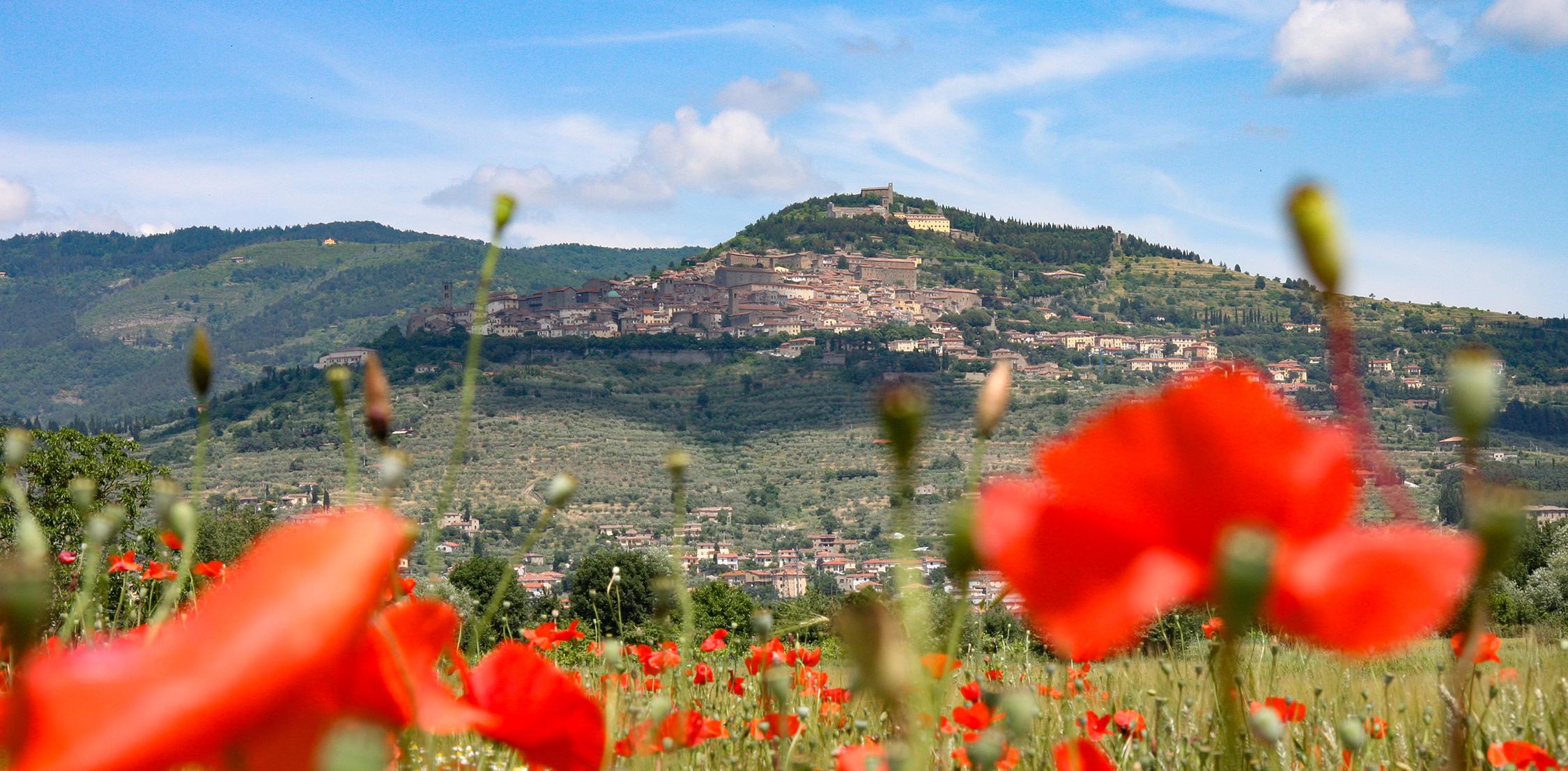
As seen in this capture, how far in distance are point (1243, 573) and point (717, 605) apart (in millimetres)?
18976

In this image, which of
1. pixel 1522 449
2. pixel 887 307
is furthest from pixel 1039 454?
pixel 887 307

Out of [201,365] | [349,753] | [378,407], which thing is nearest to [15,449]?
[201,365]

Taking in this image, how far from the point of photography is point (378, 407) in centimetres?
67

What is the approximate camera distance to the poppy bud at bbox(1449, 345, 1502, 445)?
35 centimetres

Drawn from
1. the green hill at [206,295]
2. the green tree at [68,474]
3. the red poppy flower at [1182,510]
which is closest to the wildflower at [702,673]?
the red poppy flower at [1182,510]

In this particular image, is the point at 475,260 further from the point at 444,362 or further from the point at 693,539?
the point at 693,539

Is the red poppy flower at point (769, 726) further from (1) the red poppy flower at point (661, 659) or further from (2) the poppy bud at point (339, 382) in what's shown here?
(2) the poppy bud at point (339, 382)

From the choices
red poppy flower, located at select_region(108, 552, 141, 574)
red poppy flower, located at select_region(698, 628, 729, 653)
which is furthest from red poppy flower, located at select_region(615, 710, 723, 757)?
red poppy flower, located at select_region(108, 552, 141, 574)

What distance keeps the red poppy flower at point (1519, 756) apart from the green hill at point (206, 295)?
136395 mm

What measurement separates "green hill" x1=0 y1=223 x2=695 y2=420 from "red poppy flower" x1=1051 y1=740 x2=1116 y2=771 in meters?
137

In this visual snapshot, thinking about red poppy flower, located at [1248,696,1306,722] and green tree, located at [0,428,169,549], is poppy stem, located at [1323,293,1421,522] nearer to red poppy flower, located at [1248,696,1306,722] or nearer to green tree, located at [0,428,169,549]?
red poppy flower, located at [1248,696,1306,722]

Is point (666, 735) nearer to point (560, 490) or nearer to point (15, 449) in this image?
point (560, 490)

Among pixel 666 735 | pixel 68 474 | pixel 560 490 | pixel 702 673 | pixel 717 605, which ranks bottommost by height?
pixel 717 605

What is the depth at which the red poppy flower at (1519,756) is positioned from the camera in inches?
44.1
